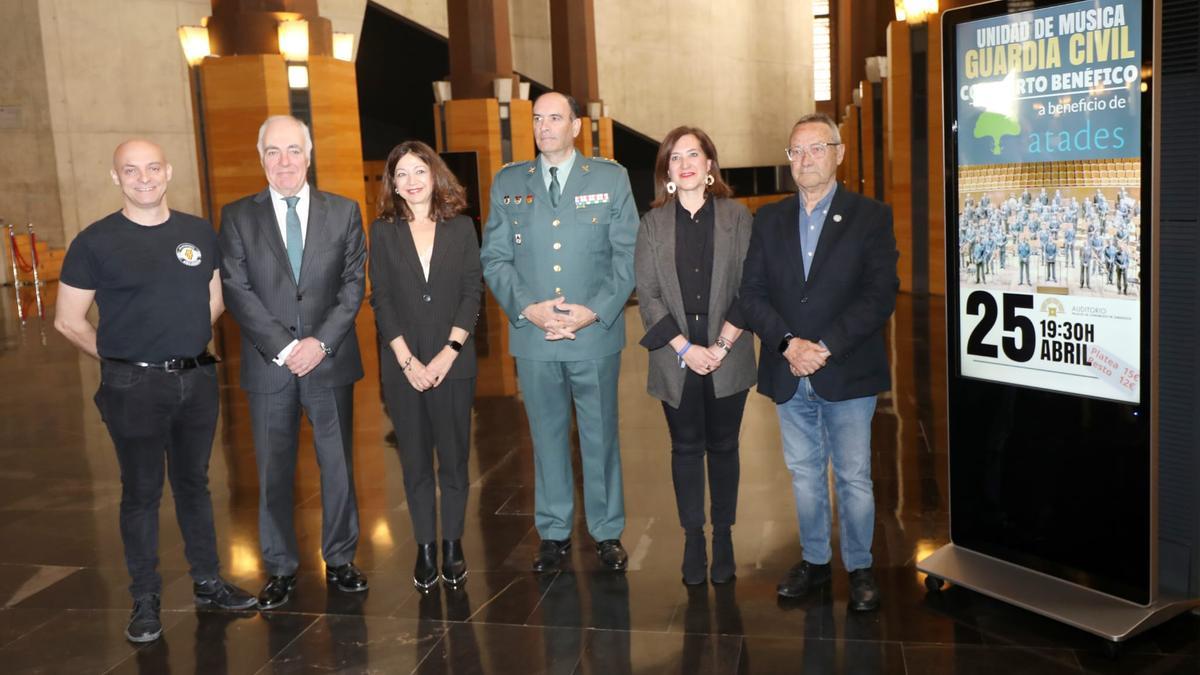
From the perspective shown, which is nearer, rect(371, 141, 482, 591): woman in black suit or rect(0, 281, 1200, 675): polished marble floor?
rect(0, 281, 1200, 675): polished marble floor

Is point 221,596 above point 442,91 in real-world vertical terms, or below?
below

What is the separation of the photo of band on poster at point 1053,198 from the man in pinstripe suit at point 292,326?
2.20m

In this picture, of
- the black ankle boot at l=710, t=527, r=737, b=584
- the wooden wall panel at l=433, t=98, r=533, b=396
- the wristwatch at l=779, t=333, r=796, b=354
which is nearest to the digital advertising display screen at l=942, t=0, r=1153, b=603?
the wristwatch at l=779, t=333, r=796, b=354

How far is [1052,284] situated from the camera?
10.8 ft

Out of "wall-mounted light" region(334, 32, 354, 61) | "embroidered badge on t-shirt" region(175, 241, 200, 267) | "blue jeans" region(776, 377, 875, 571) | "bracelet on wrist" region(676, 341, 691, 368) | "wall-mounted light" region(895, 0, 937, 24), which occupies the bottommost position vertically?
"blue jeans" region(776, 377, 875, 571)

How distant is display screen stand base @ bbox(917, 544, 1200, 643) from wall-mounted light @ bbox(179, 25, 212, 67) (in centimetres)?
975

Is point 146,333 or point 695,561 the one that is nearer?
point 146,333

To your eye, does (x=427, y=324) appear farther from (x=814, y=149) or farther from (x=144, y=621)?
(x=814, y=149)

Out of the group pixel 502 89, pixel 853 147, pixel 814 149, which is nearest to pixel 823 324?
pixel 814 149

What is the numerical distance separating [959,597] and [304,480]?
10.9ft

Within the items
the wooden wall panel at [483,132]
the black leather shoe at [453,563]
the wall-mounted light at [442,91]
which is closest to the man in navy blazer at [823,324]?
the black leather shoe at [453,563]

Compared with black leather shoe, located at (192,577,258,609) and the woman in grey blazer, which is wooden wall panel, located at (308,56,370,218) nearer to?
black leather shoe, located at (192,577,258,609)

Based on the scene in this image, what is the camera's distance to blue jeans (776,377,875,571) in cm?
351

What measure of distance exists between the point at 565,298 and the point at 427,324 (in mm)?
521
